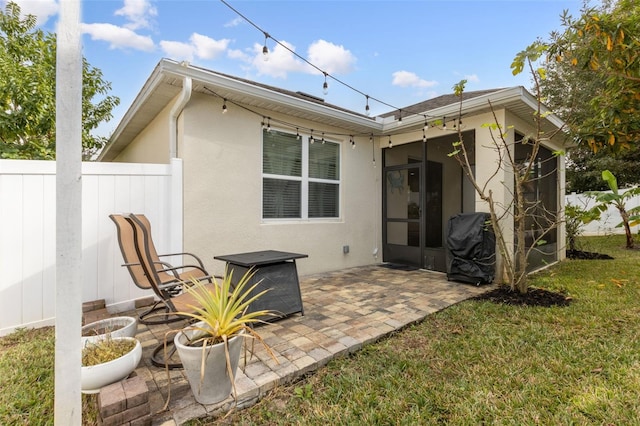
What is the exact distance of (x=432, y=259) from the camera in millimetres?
6480

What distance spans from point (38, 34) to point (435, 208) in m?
11.7

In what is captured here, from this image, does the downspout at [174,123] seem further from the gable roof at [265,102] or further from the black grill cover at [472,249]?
the black grill cover at [472,249]

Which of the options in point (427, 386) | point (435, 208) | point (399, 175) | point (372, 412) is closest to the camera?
point (372, 412)

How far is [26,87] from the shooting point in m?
6.43

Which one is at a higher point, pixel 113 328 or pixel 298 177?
pixel 298 177

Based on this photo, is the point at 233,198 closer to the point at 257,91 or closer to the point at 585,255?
the point at 257,91

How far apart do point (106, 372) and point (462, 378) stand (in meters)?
2.46

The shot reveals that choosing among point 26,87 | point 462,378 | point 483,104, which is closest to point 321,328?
point 462,378

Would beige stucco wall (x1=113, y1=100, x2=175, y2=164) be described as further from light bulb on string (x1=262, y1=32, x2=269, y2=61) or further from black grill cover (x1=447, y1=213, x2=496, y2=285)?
black grill cover (x1=447, y1=213, x2=496, y2=285)

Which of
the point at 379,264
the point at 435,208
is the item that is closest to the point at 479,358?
the point at 379,264

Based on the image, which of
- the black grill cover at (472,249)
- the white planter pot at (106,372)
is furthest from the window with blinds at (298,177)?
the white planter pot at (106,372)

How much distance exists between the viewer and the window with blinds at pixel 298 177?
541 cm

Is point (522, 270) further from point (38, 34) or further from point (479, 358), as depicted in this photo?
point (38, 34)

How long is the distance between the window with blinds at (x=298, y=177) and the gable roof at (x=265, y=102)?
523 mm
